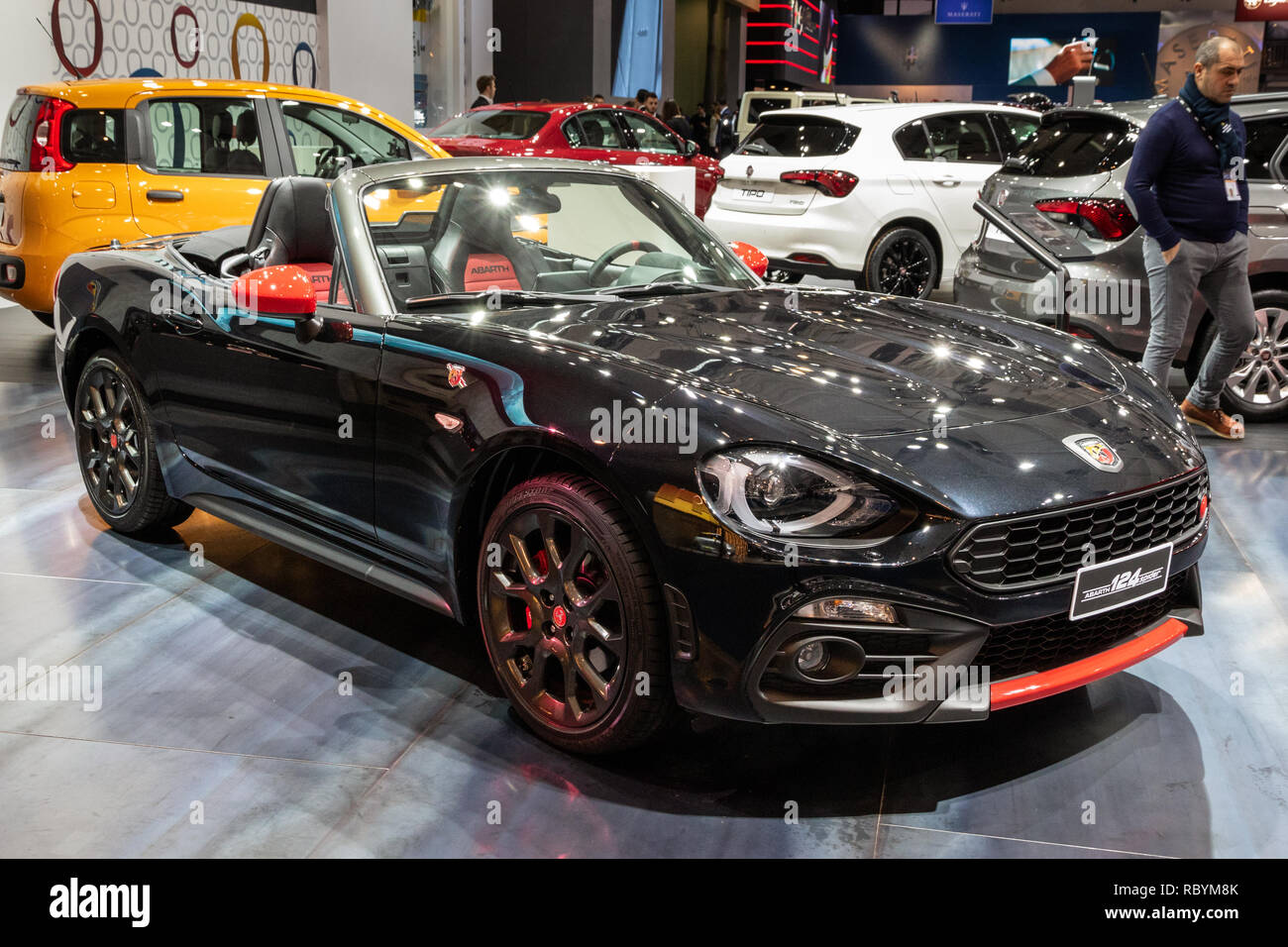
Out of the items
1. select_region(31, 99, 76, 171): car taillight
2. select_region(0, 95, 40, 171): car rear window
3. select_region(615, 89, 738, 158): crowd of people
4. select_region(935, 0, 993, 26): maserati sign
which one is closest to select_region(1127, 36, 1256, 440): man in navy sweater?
select_region(31, 99, 76, 171): car taillight

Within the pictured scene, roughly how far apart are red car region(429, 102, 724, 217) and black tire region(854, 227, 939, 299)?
2911 mm

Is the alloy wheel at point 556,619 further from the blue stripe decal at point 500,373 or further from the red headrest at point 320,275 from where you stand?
the red headrest at point 320,275

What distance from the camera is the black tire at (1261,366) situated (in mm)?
5922

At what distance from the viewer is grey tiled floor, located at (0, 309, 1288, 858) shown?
2588 mm

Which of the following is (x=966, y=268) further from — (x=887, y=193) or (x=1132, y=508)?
(x=1132, y=508)

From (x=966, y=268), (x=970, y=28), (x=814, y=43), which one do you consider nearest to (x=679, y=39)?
(x=814, y=43)

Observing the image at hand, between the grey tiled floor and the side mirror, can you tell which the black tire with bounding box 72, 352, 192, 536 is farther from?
the side mirror

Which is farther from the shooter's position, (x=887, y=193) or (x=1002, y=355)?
(x=887, y=193)

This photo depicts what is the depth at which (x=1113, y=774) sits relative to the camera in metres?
2.83

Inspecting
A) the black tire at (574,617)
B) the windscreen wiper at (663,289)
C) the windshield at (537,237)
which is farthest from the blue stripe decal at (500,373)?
the windscreen wiper at (663,289)

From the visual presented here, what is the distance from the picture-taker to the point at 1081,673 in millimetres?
2658

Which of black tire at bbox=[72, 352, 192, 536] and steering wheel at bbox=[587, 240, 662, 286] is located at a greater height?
steering wheel at bbox=[587, 240, 662, 286]

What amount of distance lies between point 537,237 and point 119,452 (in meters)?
1.68
